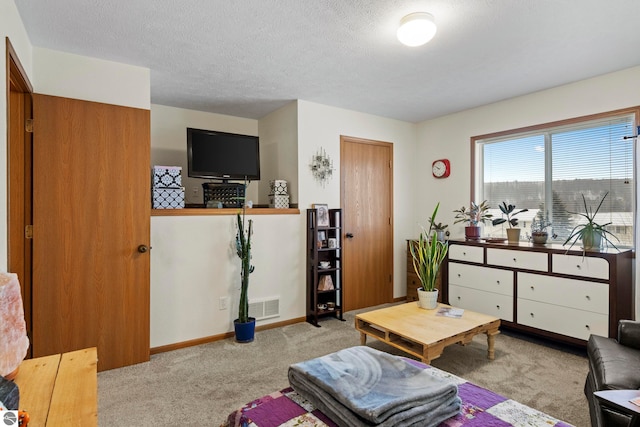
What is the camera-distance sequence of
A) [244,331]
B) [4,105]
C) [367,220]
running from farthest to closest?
1. [367,220]
2. [244,331]
3. [4,105]

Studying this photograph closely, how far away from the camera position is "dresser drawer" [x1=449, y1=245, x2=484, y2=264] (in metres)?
3.59

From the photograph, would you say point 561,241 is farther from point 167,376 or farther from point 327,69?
point 167,376

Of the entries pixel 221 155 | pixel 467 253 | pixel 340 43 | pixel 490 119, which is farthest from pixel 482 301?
pixel 221 155

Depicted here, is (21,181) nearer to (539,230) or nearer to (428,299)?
(428,299)

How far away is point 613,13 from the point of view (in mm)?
2076

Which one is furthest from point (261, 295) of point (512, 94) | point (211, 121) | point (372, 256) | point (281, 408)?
point (512, 94)

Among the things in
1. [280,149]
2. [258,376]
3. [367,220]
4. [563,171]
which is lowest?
[258,376]

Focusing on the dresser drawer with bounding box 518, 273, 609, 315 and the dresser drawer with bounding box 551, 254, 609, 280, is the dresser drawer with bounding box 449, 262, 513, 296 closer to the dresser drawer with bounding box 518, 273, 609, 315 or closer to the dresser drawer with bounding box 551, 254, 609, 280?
the dresser drawer with bounding box 518, 273, 609, 315

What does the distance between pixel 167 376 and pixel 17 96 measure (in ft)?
7.28

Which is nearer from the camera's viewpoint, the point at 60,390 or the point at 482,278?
the point at 60,390

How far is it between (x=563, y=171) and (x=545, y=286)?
1.20m

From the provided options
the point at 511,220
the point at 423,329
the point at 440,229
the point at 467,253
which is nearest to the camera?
the point at 423,329

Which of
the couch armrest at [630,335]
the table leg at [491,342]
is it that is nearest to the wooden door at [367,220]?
the table leg at [491,342]

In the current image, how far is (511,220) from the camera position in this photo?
11.6ft
